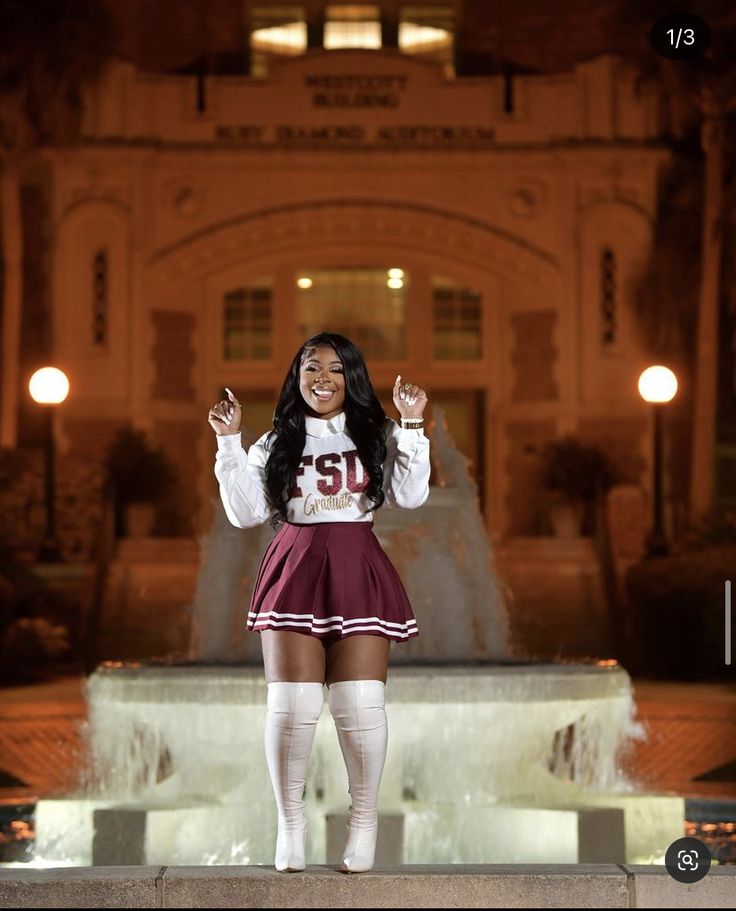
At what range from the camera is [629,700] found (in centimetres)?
596

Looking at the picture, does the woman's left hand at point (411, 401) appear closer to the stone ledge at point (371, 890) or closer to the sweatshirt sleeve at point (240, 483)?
the sweatshirt sleeve at point (240, 483)

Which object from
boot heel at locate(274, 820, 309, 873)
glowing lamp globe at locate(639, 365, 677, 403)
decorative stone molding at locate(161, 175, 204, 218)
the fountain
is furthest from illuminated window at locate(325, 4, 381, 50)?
boot heel at locate(274, 820, 309, 873)

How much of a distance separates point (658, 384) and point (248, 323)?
5.99 meters

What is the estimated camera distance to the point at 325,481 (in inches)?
148

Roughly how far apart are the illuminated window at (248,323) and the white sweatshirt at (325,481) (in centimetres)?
1321

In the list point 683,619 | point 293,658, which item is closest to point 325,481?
point 293,658

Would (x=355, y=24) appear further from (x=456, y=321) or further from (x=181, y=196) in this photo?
(x=456, y=321)

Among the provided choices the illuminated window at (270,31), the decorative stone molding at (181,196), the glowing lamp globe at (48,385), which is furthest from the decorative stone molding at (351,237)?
the glowing lamp globe at (48,385)

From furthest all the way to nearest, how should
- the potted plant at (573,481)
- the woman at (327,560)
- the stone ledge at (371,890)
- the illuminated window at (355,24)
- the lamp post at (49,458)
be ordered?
the illuminated window at (355,24)
the potted plant at (573,481)
the lamp post at (49,458)
the woman at (327,560)
the stone ledge at (371,890)

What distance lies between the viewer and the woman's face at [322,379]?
150 inches

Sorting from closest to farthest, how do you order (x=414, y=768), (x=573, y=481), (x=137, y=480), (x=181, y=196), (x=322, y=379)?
(x=322, y=379) → (x=414, y=768) → (x=137, y=480) → (x=573, y=481) → (x=181, y=196)

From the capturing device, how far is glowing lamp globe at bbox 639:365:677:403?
12.3 meters

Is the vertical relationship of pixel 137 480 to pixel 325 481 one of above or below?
below

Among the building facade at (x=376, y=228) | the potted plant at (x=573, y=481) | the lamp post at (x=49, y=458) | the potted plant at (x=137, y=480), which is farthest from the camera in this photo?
the building facade at (x=376, y=228)
